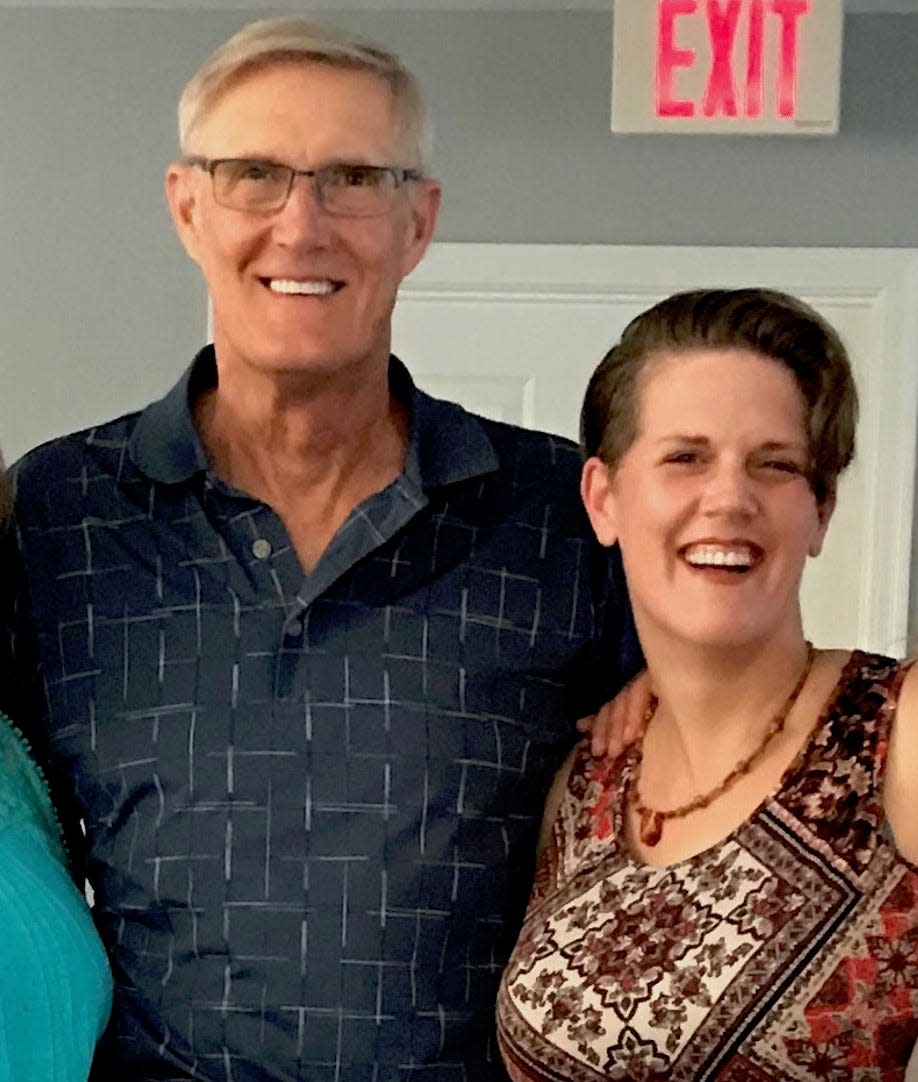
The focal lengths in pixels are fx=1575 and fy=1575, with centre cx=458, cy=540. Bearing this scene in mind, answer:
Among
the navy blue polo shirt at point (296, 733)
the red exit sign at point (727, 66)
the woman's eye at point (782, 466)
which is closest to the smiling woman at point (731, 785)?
the woman's eye at point (782, 466)

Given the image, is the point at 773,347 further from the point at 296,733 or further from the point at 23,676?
the point at 23,676

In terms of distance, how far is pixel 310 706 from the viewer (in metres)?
1.37

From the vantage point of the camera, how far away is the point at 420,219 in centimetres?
148

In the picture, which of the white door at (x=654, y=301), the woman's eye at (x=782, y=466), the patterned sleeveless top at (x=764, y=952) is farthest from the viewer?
the white door at (x=654, y=301)

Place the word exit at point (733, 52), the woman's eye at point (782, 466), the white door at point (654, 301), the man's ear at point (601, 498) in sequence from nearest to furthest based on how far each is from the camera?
the woman's eye at point (782, 466) < the man's ear at point (601, 498) < the word exit at point (733, 52) < the white door at point (654, 301)

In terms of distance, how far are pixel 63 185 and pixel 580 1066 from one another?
2.03 meters

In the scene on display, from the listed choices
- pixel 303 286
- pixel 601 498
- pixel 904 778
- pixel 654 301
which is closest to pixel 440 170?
pixel 654 301

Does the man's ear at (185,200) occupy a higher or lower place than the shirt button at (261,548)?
higher

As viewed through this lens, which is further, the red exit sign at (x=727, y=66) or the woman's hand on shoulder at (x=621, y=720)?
the red exit sign at (x=727, y=66)

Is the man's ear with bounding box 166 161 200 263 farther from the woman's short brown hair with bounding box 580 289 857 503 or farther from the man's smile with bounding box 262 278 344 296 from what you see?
the woman's short brown hair with bounding box 580 289 857 503

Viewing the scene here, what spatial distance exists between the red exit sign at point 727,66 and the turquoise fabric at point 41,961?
1702 mm

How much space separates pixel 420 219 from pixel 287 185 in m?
0.15

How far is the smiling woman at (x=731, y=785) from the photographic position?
1.13m

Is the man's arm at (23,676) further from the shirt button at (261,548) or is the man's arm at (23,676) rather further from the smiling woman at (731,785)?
the smiling woman at (731,785)
